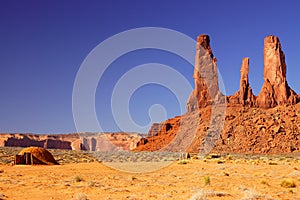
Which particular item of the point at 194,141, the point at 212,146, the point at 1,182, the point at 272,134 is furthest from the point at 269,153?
the point at 1,182

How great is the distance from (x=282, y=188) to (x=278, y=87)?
67.2 meters

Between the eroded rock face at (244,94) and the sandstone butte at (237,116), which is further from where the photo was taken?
the eroded rock face at (244,94)

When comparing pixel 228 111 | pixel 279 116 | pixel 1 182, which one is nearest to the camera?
pixel 1 182

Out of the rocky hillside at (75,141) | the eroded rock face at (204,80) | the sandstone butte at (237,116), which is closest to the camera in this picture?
the sandstone butte at (237,116)

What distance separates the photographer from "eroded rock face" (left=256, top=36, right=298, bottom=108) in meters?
75.6

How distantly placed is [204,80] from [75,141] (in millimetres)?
73195

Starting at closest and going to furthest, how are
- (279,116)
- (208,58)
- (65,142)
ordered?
(279,116) < (208,58) < (65,142)

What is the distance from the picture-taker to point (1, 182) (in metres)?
17.1

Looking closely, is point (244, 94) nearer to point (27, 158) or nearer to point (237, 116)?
point (237, 116)

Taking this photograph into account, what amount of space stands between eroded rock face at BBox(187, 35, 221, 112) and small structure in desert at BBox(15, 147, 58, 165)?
5832 centimetres

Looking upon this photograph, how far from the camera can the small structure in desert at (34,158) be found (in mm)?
29984

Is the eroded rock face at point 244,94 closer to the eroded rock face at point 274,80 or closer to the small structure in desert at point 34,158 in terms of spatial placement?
the eroded rock face at point 274,80

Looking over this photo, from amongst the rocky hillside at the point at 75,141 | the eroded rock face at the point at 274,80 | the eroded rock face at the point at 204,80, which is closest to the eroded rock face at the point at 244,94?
the eroded rock face at the point at 274,80

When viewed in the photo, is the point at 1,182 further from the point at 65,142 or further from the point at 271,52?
the point at 65,142
